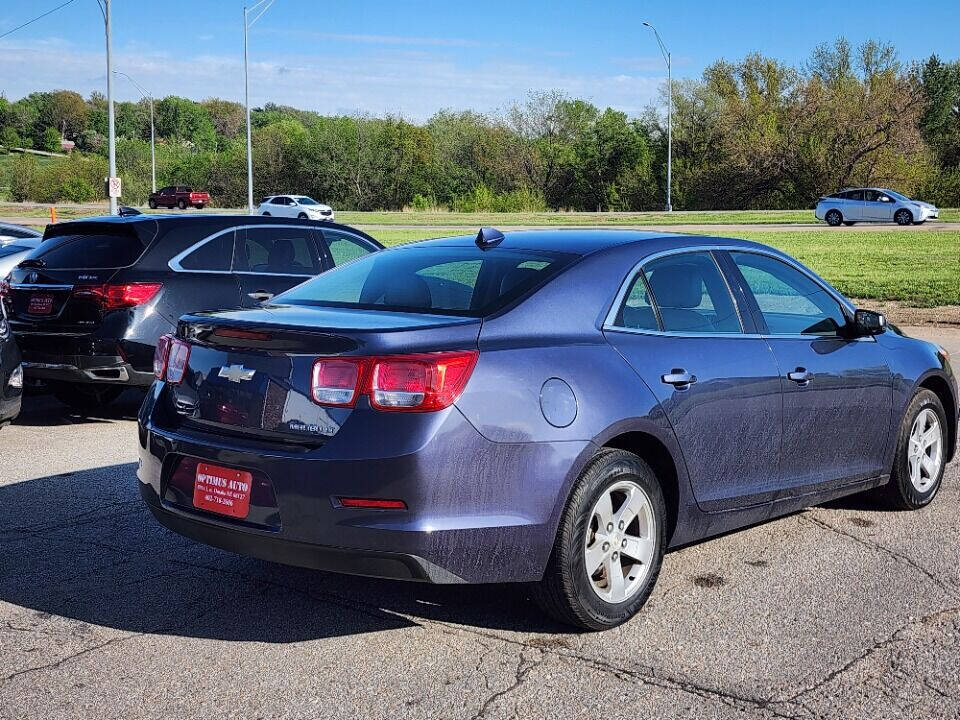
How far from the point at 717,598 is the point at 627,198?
253ft

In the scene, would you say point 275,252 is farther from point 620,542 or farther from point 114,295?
point 620,542

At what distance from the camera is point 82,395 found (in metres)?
10.2

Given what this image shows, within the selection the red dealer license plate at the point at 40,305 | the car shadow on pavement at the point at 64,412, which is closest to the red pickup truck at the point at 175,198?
the car shadow on pavement at the point at 64,412

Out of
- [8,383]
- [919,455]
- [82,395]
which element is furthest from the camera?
[82,395]

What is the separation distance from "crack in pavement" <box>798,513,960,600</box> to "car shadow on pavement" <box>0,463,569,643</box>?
177 cm

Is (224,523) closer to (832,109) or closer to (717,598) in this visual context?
(717,598)

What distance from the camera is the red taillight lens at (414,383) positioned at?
4.03 meters

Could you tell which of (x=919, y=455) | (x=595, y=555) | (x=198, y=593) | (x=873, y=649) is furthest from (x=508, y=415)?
(x=919, y=455)

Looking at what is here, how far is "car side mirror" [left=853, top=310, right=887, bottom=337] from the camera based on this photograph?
5859 millimetres

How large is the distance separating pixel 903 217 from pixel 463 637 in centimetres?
4469

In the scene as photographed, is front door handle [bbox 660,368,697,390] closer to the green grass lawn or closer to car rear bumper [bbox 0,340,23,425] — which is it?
car rear bumper [bbox 0,340,23,425]

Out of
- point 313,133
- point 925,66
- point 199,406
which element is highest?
point 925,66

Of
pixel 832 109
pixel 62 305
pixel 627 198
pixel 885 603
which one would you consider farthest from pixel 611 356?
pixel 627 198

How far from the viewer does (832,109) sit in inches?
2798
